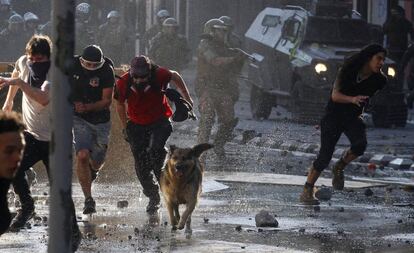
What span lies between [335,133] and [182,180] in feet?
8.48

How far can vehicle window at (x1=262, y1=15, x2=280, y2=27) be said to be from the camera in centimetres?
2569

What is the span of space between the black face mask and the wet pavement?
1.22 metres

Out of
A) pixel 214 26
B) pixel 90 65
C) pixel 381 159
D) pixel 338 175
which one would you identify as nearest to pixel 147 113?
pixel 90 65

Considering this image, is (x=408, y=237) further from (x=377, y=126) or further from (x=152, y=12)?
(x=152, y=12)

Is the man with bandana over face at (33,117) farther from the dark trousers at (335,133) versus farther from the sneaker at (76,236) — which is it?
the dark trousers at (335,133)

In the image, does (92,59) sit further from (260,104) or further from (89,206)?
(260,104)

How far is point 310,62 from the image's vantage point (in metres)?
23.9

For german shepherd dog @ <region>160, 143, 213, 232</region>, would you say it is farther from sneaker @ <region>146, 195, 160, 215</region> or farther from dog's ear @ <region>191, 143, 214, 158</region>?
sneaker @ <region>146, 195, 160, 215</region>

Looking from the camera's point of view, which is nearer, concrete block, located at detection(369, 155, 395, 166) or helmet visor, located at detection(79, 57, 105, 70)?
helmet visor, located at detection(79, 57, 105, 70)

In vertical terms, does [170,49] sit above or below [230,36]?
below

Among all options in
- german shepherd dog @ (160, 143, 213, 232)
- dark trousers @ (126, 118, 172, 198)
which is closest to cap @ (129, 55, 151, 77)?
dark trousers @ (126, 118, 172, 198)

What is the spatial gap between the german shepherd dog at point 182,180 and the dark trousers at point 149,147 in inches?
44.5

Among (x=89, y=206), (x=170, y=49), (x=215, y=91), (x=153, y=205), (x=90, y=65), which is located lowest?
(x=170, y=49)

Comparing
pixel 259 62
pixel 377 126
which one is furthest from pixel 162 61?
pixel 377 126
